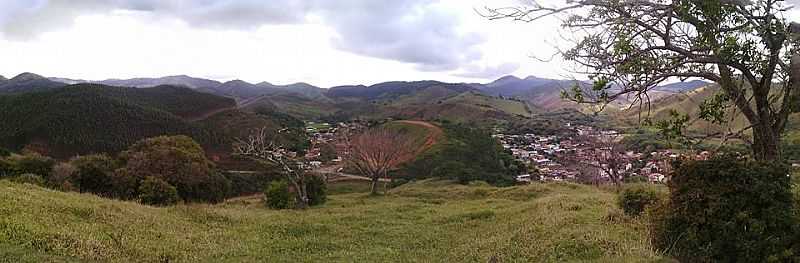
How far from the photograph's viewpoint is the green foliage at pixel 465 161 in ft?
199

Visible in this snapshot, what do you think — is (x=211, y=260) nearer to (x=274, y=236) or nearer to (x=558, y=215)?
(x=274, y=236)

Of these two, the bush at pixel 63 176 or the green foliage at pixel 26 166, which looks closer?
the bush at pixel 63 176

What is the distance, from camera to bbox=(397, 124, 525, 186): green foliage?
199 ft

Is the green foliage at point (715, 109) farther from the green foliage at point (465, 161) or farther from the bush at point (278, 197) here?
the green foliage at point (465, 161)

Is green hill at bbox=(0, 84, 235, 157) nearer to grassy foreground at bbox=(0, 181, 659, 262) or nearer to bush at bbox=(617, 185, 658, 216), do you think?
grassy foreground at bbox=(0, 181, 659, 262)

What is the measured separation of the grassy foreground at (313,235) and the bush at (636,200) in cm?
40

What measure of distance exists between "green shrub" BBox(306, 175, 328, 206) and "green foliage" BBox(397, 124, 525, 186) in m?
27.3

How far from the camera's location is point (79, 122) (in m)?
70.5

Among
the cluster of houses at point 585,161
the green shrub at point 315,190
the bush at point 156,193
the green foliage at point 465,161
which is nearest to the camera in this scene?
the bush at point 156,193

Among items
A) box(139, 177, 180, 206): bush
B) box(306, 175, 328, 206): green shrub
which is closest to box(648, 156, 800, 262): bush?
box(306, 175, 328, 206): green shrub

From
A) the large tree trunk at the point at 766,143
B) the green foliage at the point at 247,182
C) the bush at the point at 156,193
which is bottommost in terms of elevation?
the green foliage at the point at 247,182

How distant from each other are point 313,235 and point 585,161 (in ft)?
126

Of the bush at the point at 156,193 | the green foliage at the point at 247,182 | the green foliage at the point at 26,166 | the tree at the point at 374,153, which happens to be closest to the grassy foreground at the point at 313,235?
the bush at the point at 156,193

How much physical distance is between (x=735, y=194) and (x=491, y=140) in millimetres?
74877
